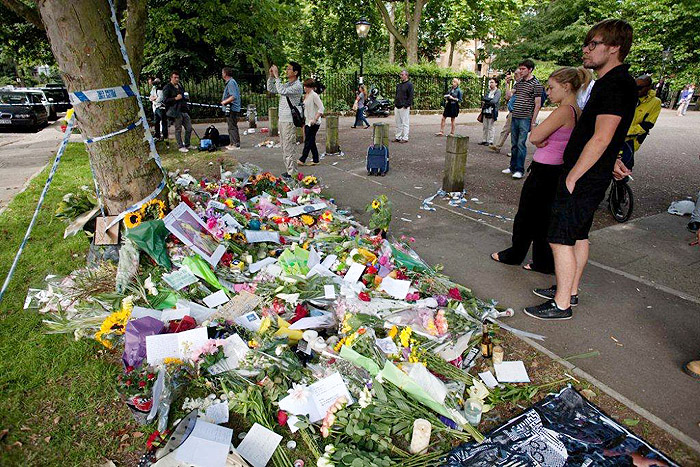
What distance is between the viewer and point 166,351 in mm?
2840

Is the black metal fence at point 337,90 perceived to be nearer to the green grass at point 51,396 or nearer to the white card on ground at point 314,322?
the green grass at point 51,396

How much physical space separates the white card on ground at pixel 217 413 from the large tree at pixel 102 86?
2553 mm

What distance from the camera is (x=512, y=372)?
2.81 m

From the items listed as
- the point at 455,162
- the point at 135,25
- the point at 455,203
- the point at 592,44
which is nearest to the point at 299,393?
Result: the point at 592,44

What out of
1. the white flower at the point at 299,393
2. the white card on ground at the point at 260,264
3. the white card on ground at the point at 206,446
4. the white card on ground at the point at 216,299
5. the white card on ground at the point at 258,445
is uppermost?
the white card on ground at the point at 260,264

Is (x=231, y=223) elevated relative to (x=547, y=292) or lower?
elevated

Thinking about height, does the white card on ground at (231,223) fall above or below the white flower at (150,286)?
above

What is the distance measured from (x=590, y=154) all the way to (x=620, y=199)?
3.52m

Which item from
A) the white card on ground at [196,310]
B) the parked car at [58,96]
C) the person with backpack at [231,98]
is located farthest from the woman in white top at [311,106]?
the parked car at [58,96]

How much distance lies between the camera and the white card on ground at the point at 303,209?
208 inches

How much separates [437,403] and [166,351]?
187 cm

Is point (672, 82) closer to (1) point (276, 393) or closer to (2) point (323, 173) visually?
(2) point (323, 173)

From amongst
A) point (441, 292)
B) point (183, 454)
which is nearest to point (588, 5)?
point (441, 292)

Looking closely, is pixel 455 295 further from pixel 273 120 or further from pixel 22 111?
pixel 22 111
